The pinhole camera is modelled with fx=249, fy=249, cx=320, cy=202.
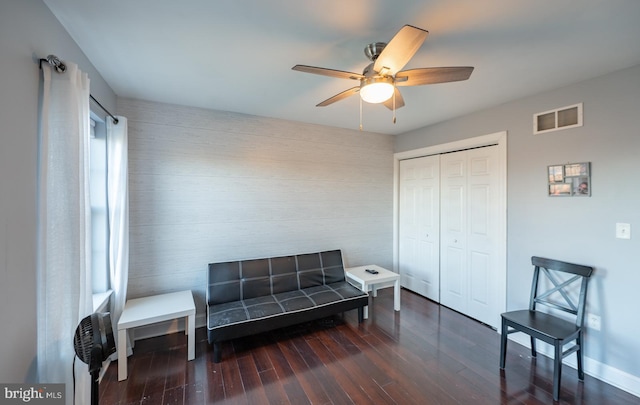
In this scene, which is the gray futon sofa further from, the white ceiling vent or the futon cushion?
the white ceiling vent

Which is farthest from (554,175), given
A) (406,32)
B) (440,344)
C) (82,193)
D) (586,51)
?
(82,193)

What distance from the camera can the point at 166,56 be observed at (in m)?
1.78

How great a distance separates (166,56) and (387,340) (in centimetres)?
317

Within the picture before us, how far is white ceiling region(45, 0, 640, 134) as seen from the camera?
4.30ft

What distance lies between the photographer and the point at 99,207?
2.21 metres

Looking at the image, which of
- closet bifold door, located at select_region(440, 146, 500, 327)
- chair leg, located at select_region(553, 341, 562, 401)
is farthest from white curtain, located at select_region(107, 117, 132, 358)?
closet bifold door, located at select_region(440, 146, 500, 327)

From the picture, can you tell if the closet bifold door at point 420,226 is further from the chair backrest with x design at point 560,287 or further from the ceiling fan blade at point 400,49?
the ceiling fan blade at point 400,49

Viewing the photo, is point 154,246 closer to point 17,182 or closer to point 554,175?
point 17,182

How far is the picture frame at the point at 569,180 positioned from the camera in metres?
2.12

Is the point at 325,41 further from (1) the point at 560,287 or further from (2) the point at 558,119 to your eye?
(1) the point at 560,287

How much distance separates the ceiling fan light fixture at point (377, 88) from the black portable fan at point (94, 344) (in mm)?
1975

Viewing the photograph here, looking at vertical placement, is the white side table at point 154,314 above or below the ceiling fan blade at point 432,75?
below

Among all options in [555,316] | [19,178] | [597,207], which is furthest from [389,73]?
[555,316]

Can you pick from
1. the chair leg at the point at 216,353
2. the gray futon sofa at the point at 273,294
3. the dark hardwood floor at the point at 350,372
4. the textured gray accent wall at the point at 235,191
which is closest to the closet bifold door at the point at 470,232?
the dark hardwood floor at the point at 350,372
